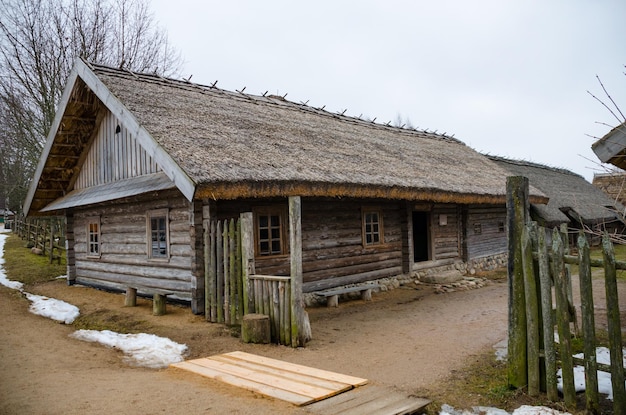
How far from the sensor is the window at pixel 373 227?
41.2 feet

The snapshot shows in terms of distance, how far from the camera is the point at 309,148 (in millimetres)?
11102

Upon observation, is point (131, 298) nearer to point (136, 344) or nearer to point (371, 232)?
point (136, 344)

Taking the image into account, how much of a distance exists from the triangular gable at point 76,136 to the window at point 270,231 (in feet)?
7.60

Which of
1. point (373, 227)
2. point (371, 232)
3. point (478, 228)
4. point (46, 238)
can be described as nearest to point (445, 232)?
point (478, 228)

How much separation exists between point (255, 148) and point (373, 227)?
4.59 meters

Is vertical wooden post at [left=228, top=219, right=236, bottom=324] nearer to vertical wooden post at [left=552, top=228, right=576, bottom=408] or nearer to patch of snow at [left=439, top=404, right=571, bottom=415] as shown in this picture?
patch of snow at [left=439, top=404, right=571, bottom=415]

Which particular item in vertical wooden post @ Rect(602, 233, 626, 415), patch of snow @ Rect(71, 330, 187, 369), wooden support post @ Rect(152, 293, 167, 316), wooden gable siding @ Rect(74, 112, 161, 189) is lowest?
patch of snow @ Rect(71, 330, 187, 369)

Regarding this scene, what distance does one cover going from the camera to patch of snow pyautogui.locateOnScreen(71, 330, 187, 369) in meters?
6.64

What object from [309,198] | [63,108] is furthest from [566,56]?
[63,108]

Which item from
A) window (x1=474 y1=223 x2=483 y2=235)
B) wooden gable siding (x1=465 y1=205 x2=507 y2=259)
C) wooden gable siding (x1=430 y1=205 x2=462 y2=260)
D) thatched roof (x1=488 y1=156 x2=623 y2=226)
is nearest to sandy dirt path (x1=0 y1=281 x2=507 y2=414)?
wooden gable siding (x1=430 y1=205 x2=462 y2=260)

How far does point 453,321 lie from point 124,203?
8.04m

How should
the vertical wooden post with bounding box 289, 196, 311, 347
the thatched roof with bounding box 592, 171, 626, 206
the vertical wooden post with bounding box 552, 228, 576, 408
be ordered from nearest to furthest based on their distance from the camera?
the thatched roof with bounding box 592, 171, 626, 206
the vertical wooden post with bounding box 552, 228, 576, 408
the vertical wooden post with bounding box 289, 196, 311, 347

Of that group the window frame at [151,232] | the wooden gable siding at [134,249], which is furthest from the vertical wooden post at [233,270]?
the window frame at [151,232]

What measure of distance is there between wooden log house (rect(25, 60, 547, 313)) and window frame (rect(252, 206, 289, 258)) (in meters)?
0.03
